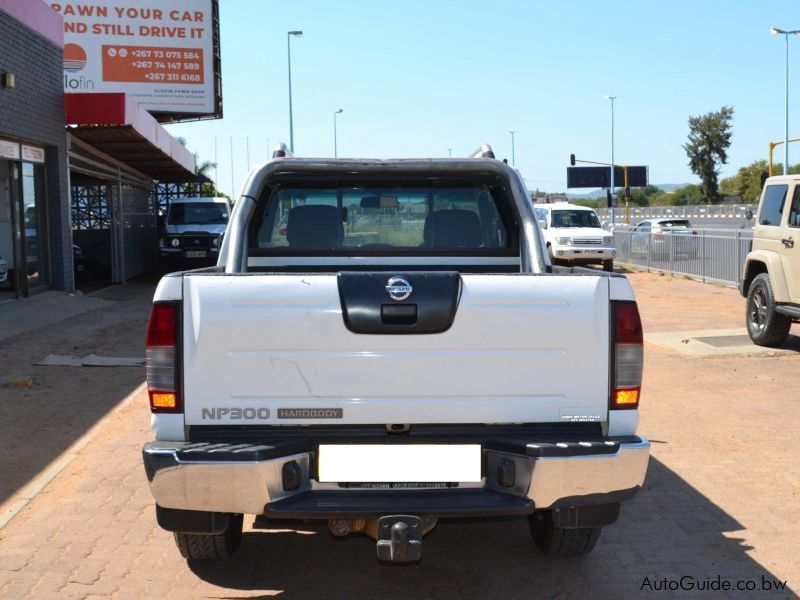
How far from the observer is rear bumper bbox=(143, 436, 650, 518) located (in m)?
3.73

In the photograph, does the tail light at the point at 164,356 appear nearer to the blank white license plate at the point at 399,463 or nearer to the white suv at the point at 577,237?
the blank white license plate at the point at 399,463

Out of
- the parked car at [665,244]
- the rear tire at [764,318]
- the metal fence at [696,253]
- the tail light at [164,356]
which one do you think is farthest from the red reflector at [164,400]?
the parked car at [665,244]

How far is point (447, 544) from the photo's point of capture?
202 inches

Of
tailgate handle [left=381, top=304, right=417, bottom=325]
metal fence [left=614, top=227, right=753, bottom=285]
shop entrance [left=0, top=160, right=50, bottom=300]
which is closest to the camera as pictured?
tailgate handle [left=381, top=304, right=417, bottom=325]

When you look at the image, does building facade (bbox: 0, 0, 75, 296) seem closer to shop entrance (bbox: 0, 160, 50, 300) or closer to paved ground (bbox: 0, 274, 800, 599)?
shop entrance (bbox: 0, 160, 50, 300)

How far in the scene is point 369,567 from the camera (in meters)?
4.82

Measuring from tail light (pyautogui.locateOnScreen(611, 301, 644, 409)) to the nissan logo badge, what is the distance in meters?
0.80

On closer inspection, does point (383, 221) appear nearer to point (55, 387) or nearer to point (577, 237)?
point (55, 387)

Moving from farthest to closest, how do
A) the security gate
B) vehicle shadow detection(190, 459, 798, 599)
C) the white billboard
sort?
1. the white billboard
2. the security gate
3. vehicle shadow detection(190, 459, 798, 599)

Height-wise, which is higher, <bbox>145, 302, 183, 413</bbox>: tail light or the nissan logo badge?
the nissan logo badge

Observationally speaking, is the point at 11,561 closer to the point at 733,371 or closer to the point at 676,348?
the point at 733,371

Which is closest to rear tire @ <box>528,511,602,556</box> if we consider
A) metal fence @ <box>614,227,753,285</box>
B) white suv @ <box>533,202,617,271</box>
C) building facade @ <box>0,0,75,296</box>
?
building facade @ <box>0,0,75,296</box>

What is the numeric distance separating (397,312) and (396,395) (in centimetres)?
32

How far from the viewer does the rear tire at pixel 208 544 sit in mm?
4547
